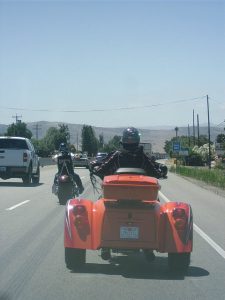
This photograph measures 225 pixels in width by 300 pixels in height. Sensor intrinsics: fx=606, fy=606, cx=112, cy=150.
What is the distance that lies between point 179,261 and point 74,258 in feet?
4.57

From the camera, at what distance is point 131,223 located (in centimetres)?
775

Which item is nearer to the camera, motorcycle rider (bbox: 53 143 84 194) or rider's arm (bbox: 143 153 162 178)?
rider's arm (bbox: 143 153 162 178)

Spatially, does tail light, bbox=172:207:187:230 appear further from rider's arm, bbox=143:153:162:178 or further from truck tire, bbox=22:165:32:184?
truck tire, bbox=22:165:32:184

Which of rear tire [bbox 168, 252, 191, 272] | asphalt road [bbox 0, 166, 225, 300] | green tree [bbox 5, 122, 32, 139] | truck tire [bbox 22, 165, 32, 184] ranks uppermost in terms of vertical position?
green tree [bbox 5, 122, 32, 139]

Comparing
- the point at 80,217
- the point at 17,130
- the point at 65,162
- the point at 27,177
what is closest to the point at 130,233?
the point at 80,217

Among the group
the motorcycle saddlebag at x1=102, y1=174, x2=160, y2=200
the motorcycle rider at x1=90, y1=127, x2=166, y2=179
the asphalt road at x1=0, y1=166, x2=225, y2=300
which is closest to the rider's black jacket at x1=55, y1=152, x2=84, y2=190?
the asphalt road at x1=0, y1=166, x2=225, y2=300

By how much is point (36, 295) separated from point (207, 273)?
8.19ft

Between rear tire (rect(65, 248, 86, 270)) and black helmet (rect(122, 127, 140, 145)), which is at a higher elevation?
black helmet (rect(122, 127, 140, 145))

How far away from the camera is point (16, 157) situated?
27266 millimetres

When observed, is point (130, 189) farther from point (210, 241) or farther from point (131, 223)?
point (210, 241)

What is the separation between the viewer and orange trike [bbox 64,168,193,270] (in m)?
7.68

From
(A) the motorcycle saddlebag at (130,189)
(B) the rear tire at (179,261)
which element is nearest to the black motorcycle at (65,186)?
(B) the rear tire at (179,261)

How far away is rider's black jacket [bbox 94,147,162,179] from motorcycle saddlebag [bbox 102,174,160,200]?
0.96 metres

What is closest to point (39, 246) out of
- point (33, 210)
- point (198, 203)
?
point (33, 210)
